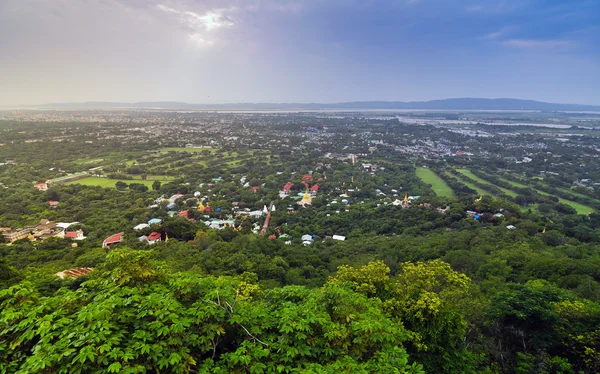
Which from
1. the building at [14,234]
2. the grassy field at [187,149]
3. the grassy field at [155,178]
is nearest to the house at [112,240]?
the building at [14,234]

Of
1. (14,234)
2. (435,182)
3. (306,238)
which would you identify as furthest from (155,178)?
(435,182)

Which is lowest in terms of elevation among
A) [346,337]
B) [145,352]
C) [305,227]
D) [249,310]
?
[305,227]

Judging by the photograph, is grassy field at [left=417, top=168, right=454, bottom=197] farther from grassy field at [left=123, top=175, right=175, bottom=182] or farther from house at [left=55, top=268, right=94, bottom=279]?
Answer: house at [left=55, top=268, right=94, bottom=279]

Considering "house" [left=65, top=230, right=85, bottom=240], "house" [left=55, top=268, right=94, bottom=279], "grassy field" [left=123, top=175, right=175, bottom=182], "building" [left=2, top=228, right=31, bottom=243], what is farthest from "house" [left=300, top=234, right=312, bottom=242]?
"grassy field" [left=123, top=175, right=175, bottom=182]

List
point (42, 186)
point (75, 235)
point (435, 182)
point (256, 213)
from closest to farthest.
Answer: point (75, 235)
point (256, 213)
point (42, 186)
point (435, 182)

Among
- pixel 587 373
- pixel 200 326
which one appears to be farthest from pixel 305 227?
pixel 200 326

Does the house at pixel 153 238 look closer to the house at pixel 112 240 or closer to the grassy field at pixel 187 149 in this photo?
the house at pixel 112 240

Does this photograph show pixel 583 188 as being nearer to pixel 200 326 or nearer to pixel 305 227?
pixel 305 227

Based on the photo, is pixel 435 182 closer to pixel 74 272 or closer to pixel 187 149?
pixel 74 272

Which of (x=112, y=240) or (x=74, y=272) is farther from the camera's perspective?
(x=112, y=240)
